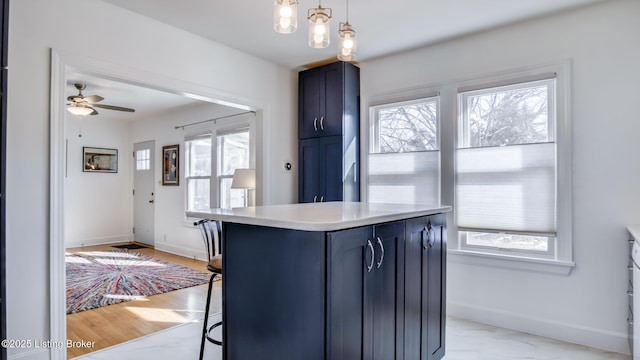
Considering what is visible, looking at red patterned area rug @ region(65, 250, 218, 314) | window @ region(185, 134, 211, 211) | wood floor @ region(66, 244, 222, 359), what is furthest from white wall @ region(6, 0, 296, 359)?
window @ region(185, 134, 211, 211)

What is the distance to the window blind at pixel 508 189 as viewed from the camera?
2834 mm

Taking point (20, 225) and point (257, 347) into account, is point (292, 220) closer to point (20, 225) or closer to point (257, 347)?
point (257, 347)

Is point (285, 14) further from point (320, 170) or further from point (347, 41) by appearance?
point (320, 170)

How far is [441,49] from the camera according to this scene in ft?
11.1

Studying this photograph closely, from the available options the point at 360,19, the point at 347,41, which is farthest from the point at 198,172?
the point at 347,41

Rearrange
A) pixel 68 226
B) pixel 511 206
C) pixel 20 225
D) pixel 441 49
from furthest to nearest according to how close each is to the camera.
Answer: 1. pixel 68 226
2. pixel 441 49
3. pixel 511 206
4. pixel 20 225

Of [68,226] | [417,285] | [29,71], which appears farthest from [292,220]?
[68,226]

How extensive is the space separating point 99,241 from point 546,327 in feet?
23.5

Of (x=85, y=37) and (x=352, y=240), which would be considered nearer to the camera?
(x=352, y=240)

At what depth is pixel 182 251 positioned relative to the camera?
596 centimetres

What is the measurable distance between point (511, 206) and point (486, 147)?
534 mm

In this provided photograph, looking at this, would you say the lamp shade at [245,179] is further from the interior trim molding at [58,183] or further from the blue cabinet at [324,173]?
the interior trim molding at [58,183]

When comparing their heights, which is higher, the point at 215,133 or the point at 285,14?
the point at 285,14

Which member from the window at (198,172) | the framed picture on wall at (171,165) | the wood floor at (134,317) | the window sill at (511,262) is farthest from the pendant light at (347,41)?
the framed picture on wall at (171,165)
